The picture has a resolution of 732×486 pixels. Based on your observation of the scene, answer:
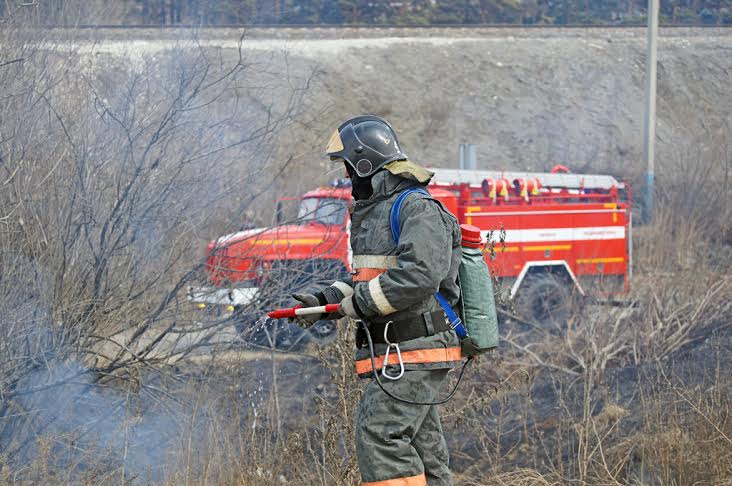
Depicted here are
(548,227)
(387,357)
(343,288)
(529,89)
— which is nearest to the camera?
(387,357)

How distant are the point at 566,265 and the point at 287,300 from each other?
638 centimetres

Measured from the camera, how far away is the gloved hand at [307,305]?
3.88 meters

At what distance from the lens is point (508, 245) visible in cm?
1185

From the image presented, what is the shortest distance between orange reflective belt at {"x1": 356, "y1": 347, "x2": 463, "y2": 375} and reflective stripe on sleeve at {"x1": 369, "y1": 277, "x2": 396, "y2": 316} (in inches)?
10.7

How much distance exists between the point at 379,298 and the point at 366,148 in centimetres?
71

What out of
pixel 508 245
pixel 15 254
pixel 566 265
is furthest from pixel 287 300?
pixel 566 265

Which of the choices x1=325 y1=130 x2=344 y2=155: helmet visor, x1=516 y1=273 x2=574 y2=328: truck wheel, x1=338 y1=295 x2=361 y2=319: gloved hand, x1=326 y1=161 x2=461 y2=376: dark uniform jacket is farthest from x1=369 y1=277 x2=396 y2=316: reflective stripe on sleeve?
x1=516 y1=273 x2=574 y2=328: truck wheel

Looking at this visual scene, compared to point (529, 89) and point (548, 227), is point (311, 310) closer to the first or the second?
point (548, 227)

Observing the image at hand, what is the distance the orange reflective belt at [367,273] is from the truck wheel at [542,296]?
699 centimetres

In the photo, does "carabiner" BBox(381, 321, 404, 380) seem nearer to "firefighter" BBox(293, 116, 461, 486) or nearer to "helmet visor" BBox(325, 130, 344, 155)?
"firefighter" BBox(293, 116, 461, 486)

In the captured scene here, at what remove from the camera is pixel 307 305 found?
3951 mm

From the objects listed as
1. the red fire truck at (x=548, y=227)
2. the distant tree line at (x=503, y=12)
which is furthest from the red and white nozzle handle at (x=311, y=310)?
the distant tree line at (x=503, y=12)

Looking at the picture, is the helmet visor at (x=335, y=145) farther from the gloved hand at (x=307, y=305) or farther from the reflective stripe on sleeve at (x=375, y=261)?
the gloved hand at (x=307, y=305)

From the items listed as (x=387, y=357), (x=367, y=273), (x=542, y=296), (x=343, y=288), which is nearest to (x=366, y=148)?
(x=367, y=273)
